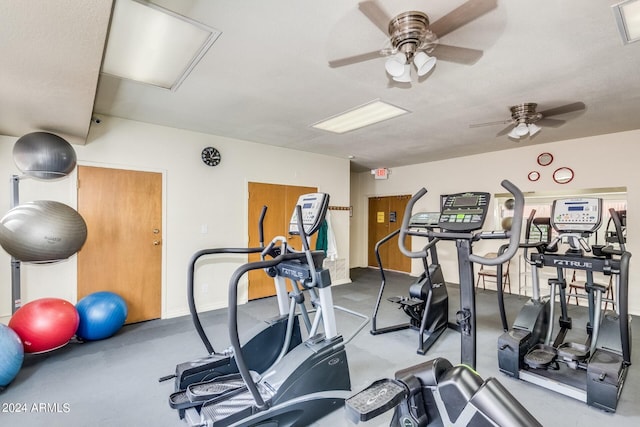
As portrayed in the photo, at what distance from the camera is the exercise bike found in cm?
175

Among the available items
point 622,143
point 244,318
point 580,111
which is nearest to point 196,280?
point 244,318

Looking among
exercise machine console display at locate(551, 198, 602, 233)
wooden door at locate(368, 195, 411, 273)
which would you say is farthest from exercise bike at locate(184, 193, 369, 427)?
wooden door at locate(368, 195, 411, 273)

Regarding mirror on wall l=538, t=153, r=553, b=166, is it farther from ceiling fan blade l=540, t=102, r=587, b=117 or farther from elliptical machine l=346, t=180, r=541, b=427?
elliptical machine l=346, t=180, r=541, b=427

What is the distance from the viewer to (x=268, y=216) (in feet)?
16.6

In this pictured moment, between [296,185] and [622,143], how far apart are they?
16.0 ft

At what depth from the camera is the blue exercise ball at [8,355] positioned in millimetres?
2248

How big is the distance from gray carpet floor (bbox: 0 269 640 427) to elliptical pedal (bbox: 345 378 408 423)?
4.34 feet

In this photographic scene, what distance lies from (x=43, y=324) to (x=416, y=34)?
12.6ft

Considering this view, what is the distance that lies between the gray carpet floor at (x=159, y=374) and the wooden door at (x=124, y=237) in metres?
0.44

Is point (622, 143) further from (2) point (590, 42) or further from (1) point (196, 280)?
(1) point (196, 280)

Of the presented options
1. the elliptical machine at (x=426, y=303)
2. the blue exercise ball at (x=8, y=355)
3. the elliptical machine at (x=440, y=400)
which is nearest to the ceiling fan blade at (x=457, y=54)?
the elliptical machine at (x=426, y=303)

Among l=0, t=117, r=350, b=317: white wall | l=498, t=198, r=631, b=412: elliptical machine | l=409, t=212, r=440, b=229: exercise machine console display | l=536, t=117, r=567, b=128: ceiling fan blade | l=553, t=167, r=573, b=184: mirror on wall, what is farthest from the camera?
l=553, t=167, r=573, b=184: mirror on wall

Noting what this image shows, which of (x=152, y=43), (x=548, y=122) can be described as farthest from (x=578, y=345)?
(x=152, y=43)

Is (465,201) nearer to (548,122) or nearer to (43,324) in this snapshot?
(548,122)
